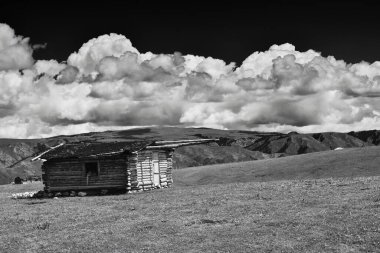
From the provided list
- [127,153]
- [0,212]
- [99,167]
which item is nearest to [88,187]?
[99,167]

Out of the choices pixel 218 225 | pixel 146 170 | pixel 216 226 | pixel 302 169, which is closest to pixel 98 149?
pixel 146 170

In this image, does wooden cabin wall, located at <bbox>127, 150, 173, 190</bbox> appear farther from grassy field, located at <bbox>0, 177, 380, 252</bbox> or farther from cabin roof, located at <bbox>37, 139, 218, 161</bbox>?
grassy field, located at <bbox>0, 177, 380, 252</bbox>

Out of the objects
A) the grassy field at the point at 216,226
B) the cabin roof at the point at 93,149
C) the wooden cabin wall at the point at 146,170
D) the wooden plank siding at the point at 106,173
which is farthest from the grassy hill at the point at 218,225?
the wooden cabin wall at the point at 146,170

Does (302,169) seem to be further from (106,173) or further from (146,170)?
(106,173)

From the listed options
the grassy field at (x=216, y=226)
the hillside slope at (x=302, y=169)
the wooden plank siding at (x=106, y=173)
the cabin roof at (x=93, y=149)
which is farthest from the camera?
the hillside slope at (x=302, y=169)

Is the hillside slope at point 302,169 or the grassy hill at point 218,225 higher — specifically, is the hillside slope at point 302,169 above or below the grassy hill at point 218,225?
below

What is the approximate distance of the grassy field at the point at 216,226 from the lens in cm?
1552

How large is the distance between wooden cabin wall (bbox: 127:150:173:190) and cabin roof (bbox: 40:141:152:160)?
95 centimetres

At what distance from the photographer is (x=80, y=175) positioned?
44281 mm

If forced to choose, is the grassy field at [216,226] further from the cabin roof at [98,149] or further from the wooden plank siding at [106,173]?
the cabin roof at [98,149]

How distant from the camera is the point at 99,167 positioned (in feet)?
144

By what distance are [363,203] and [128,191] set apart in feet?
79.9

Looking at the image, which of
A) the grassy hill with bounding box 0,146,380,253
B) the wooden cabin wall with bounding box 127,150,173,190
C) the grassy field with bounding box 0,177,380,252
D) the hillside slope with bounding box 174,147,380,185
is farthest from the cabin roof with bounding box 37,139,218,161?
the grassy field with bounding box 0,177,380,252

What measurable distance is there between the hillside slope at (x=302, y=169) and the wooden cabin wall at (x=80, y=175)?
1442 centimetres
